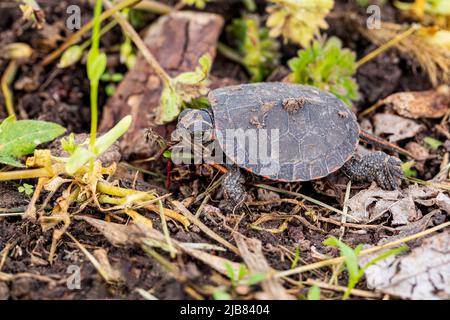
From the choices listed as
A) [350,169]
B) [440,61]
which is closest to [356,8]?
[440,61]

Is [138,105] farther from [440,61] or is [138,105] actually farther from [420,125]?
[440,61]

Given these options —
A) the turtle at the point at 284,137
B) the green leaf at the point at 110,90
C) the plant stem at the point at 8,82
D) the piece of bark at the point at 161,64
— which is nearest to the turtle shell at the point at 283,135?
the turtle at the point at 284,137

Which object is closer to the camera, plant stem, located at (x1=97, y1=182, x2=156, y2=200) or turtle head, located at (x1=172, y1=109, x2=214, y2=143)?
plant stem, located at (x1=97, y1=182, x2=156, y2=200)

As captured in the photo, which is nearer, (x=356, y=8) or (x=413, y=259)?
(x=413, y=259)

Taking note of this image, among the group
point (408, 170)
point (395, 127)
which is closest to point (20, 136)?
point (408, 170)

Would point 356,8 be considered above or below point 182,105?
above

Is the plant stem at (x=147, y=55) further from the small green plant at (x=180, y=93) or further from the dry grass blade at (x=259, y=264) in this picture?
the dry grass blade at (x=259, y=264)

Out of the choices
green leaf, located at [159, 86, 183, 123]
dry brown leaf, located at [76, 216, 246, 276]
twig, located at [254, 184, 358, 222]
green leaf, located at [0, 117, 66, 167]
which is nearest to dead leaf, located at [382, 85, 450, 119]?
twig, located at [254, 184, 358, 222]

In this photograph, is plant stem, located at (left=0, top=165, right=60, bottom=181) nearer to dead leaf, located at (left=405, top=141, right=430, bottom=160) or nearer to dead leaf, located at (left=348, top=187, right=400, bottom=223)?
dead leaf, located at (left=348, top=187, right=400, bottom=223)
